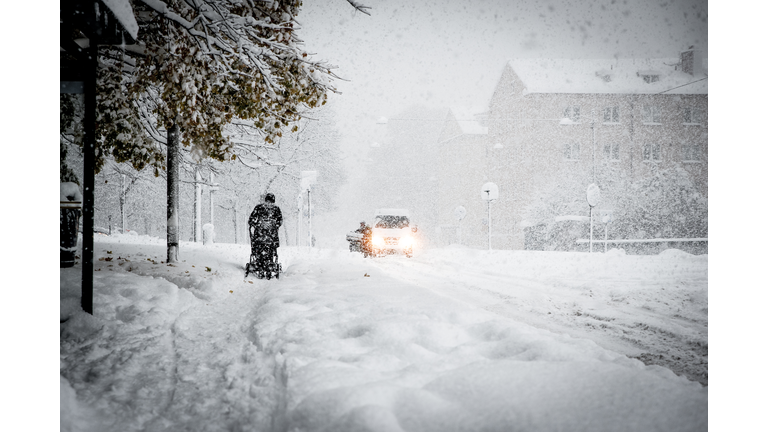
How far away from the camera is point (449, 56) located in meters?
5.06

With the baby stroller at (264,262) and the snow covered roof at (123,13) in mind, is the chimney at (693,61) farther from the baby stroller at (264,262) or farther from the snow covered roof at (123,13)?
the baby stroller at (264,262)

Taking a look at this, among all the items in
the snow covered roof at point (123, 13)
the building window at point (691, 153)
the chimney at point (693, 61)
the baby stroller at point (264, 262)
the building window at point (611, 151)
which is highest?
the snow covered roof at point (123, 13)

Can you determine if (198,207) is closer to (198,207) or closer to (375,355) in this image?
(198,207)

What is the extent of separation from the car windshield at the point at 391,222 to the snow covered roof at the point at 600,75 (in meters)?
4.07

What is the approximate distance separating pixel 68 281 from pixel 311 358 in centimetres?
284

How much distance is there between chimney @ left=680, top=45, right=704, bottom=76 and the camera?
4.23 meters

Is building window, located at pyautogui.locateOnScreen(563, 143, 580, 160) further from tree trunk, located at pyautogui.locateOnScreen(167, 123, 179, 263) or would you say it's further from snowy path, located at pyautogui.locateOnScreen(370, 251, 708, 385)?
tree trunk, located at pyautogui.locateOnScreen(167, 123, 179, 263)

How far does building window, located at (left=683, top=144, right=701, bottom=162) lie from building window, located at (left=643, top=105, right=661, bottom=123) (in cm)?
54

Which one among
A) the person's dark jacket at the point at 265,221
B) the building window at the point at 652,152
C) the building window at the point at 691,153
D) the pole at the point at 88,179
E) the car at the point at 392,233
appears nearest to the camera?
the pole at the point at 88,179

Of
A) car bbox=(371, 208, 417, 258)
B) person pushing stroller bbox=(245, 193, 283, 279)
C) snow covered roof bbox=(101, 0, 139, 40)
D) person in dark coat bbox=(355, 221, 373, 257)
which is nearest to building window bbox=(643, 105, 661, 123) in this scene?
car bbox=(371, 208, 417, 258)

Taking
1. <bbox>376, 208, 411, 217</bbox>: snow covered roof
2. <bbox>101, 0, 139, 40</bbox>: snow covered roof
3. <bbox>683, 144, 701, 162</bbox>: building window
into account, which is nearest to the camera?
<bbox>101, 0, 139, 40</bbox>: snow covered roof

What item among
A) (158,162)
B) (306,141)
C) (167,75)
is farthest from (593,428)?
(158,162)

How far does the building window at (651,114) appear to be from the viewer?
4.97m

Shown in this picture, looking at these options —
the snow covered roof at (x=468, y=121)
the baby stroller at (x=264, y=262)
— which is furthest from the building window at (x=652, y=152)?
the baby stroller at (x=264, y=262)
